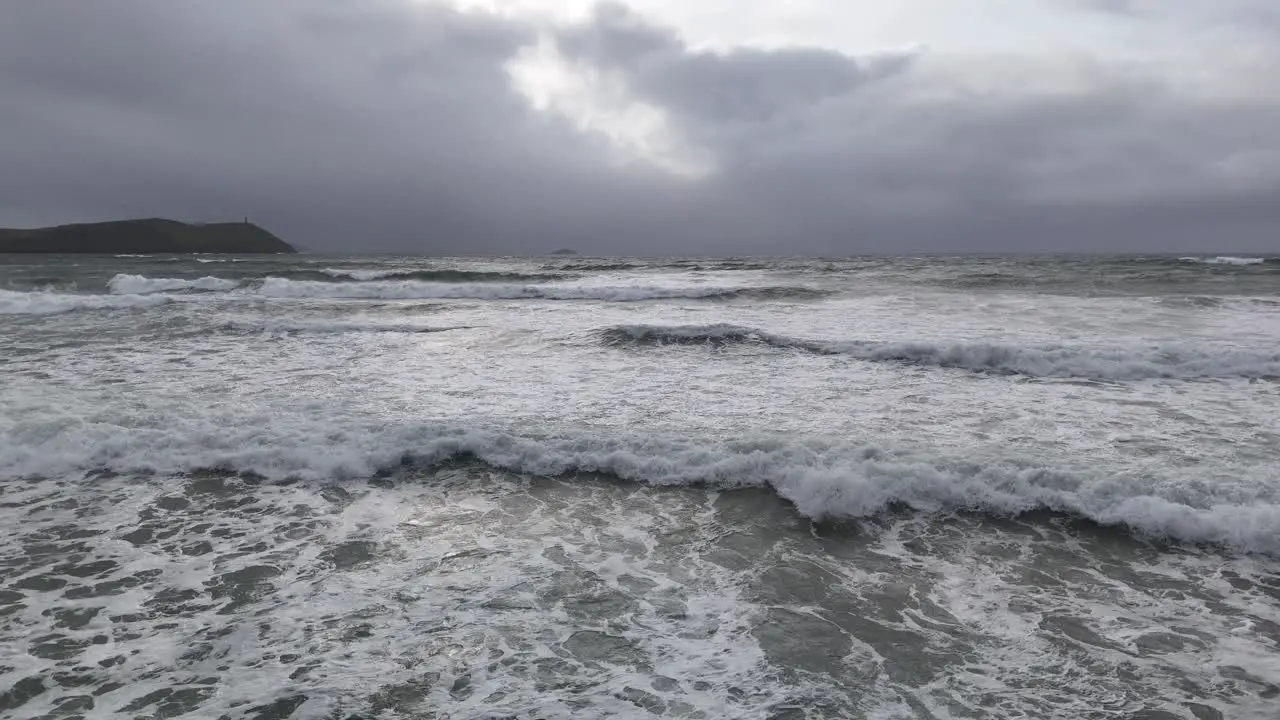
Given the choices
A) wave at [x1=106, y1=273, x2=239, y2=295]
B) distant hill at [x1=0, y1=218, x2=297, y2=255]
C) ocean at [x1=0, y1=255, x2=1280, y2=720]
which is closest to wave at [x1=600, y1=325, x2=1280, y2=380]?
ocean at [x1=0, y1=255, x2=1280, y2=720]

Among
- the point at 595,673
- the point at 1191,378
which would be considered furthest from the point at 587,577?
the point at 1191,378

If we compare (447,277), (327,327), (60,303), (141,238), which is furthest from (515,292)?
(141,238)

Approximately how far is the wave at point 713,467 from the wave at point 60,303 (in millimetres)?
17109

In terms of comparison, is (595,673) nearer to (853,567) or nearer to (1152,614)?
(853,567)

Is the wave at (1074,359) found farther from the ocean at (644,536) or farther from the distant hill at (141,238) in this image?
the distant hill at (141,238)

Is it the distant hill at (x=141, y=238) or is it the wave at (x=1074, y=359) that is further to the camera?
the distant hill at (x=141, y=238)

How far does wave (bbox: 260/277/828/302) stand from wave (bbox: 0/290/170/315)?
5.72 meters

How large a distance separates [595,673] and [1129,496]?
17.6ft

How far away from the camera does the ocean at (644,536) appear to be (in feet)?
12.6

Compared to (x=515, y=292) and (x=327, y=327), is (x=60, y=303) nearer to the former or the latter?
(x=327, y=327)

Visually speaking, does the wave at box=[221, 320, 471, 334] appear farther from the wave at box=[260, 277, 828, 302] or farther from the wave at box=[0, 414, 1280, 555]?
the wave at box=[260, 277, 828, 302]

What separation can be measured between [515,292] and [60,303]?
51.1 feet

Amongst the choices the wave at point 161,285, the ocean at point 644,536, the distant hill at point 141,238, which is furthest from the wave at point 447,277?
the distant hill at point 141,238

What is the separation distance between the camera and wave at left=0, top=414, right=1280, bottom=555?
20.0 feet
